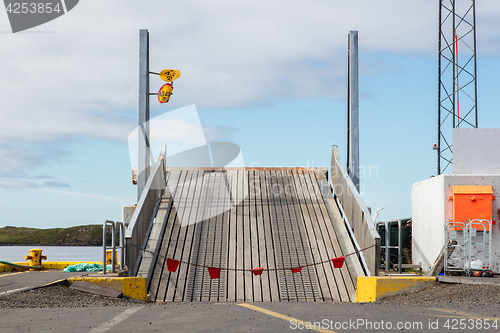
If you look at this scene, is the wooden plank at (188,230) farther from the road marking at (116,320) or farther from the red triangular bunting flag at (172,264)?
the road marking at (116,320)

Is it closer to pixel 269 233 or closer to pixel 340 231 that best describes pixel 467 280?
pixel 340 231

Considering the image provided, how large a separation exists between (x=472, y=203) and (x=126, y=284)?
7.57 metres

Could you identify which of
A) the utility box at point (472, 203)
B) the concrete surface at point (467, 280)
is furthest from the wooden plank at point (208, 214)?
the utility box at point (472, 203)

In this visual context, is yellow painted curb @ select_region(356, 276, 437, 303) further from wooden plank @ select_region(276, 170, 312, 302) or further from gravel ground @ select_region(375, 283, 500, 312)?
wooden plank @ select_region(276, 170, 312, 302)

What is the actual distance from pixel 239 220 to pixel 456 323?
294 inches

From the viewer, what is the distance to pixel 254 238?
12492 mm

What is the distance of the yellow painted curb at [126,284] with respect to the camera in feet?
31.9

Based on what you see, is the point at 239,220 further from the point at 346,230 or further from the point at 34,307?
the point at 34,307

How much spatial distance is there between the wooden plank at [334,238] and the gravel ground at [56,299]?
3.88 m

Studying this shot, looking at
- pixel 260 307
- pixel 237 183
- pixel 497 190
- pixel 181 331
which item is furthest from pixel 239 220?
pixel 181 331

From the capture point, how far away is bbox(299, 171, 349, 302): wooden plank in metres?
10.3

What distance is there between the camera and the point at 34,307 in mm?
Answer: 8328

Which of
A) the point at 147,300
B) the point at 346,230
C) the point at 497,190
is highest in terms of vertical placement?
the point at 497,190

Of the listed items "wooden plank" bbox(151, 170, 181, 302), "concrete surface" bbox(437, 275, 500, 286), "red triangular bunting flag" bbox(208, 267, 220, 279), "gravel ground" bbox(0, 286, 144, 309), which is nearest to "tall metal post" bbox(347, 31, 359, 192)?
"wooden plank" bbox(151, 170, 181, 302)
